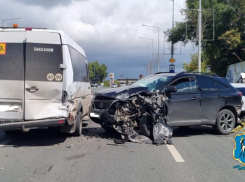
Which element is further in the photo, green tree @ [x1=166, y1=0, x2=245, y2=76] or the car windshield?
green tree @ [x1=166, y1=0, x2=245, y2=76]

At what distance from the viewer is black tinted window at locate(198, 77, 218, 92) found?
32.2ft

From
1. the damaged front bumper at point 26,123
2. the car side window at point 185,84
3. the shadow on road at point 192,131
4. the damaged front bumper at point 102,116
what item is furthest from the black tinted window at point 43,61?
the shadow on road at point 192,131

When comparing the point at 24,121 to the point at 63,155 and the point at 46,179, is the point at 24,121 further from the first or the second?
the point at 46,179

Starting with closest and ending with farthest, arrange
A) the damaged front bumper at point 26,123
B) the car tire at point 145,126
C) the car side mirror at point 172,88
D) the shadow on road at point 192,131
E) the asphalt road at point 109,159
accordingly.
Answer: the asphalt road at point 109,159, the damaged front bumper at point 26,123, the car tire at point 145,126, the car side mirror at point 172,88, the shadow on road at point 192,131

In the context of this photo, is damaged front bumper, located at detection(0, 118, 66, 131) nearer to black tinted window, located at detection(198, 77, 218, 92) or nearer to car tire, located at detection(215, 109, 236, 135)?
black tinted window, located at detection(198, 77, 218, 92)

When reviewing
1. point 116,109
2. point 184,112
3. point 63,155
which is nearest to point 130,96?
point 116,109

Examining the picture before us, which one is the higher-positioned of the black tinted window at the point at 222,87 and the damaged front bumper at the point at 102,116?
the black tinted window at the point at 222,87

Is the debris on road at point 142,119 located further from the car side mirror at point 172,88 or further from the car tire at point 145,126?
the car side mirror at point 172,88

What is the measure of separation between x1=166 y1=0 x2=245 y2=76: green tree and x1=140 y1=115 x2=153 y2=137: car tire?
2247cm

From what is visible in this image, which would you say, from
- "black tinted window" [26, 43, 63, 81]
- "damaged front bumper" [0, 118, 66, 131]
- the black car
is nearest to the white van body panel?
"black tinted window" [26, 43, 63, 81]

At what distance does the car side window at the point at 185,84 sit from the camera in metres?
9.43

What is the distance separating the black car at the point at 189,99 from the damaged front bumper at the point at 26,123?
144 centimetres

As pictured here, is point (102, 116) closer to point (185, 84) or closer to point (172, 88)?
point (172, 88)

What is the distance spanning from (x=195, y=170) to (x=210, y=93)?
13.1ft
